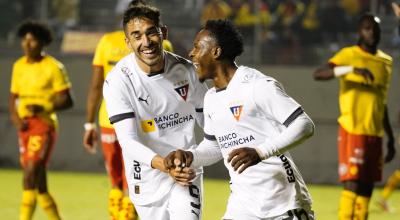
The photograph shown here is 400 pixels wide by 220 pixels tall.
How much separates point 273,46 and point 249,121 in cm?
879

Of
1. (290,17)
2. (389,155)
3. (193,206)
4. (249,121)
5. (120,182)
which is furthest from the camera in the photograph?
(290,17)

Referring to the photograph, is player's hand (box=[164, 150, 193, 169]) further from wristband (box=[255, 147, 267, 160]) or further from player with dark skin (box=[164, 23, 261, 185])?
wristband (box=[255, 147, 267, 160])

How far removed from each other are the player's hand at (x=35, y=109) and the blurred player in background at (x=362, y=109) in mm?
2640

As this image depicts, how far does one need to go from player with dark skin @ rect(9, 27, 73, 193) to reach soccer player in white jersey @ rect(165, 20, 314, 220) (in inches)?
150

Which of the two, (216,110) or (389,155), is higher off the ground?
(216,110)

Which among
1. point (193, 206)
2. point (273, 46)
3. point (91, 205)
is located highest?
point (193, 206)

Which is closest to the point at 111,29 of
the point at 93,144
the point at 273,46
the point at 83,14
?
the point at 83,14

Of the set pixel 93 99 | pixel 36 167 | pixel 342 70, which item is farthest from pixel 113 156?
pixel 342 70

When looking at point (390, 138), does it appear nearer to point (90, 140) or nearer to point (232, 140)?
point (90, 140)

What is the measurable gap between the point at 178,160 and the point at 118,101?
733mm

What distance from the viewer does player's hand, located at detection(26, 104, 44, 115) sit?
919 cm

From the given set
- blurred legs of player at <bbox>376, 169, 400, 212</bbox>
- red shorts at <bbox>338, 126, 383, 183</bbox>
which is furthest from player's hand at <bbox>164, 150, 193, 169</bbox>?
blurred legs of player at <bbox>376, 169, 400, 212</bbox>

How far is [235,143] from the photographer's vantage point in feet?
17.8

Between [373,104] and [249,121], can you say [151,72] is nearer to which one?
[249,121]
